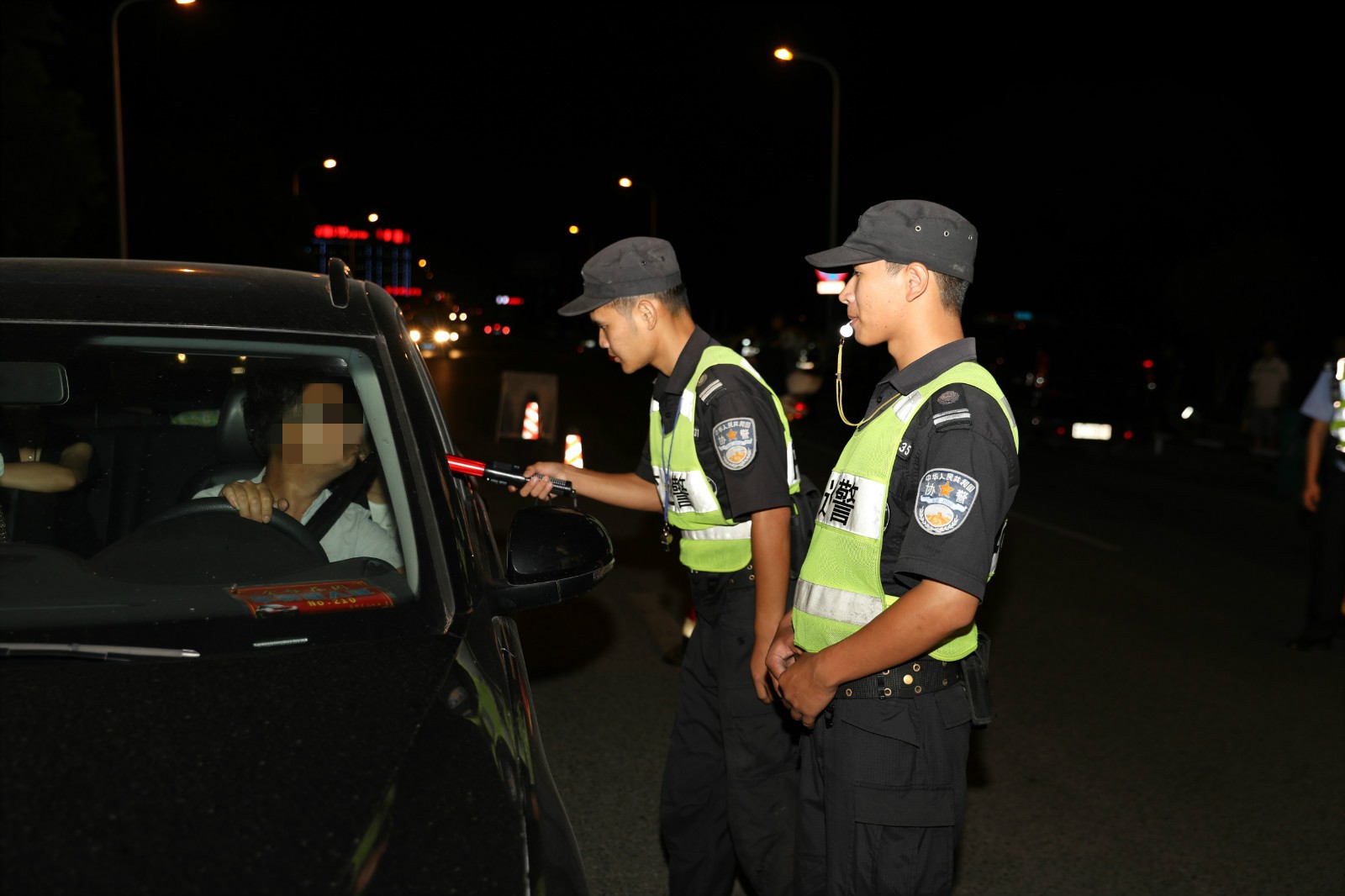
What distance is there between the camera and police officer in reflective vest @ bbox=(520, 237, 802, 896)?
3041mm

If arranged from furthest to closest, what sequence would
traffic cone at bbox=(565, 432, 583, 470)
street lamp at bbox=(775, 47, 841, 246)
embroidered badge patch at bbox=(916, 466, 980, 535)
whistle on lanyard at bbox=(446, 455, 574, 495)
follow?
street lamp at bbox=(775, 47, 841, 246), traffic cone at bbox=(565, 432, 583, 470), whistle on lanyard at bbox=(446, 455, 574, 495), embroidered badge patch at bbox=(916, 466, 980, 535)

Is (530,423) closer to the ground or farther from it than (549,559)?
closer to the ground

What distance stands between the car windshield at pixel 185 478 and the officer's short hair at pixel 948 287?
103 centimetres

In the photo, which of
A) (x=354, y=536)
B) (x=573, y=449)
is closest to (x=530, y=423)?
(x=573, y=449)

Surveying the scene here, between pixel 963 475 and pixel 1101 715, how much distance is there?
3.92m

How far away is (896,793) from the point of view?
2375 mm

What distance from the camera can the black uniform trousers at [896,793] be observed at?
7.77ft

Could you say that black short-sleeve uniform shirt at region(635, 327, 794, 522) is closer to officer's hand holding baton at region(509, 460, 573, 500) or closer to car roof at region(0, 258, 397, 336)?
officer's hand holding baton at region(509, 460, 573, 500)

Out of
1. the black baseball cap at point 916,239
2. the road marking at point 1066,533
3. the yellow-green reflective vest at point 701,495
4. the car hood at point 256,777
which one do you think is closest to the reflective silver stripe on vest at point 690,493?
the yellow-green reflective vest at point 701,495

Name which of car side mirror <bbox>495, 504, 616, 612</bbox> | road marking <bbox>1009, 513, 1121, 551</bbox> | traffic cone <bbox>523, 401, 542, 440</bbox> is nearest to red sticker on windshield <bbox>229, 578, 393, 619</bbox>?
car side mirror <bbox>495, 504, 616, 612</bbox>

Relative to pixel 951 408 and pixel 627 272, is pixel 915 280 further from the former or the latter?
pixel 627 272

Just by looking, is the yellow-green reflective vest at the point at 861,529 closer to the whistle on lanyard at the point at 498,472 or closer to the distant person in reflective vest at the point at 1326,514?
the whistle on lanyard at the point at 498,472

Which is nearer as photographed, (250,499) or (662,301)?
(250,499)

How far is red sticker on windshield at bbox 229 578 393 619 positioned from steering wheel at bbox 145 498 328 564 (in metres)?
0.21
